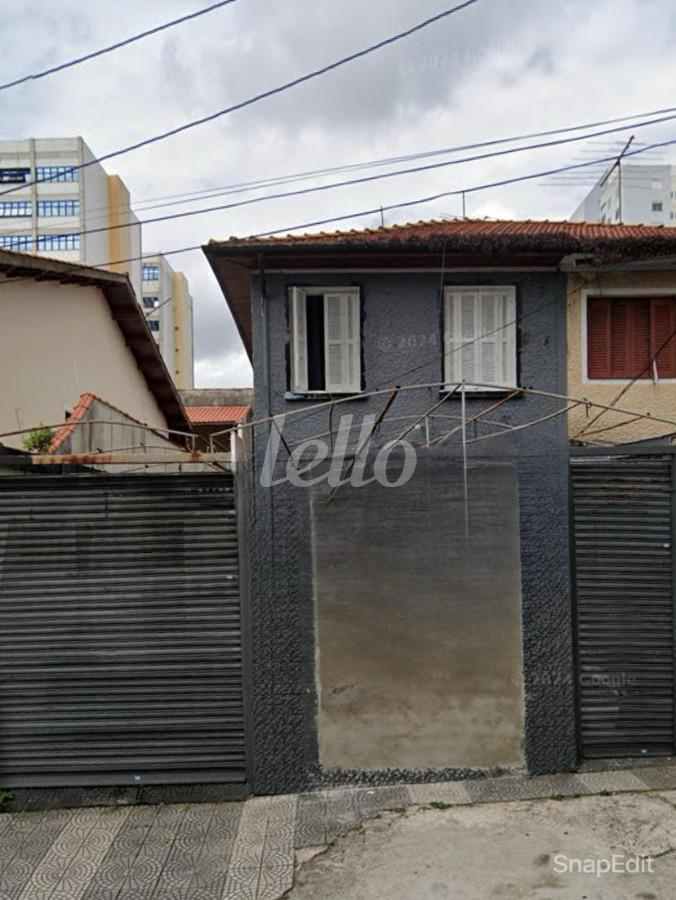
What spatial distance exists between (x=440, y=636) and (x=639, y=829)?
238 cm

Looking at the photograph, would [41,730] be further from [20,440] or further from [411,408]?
[411,408]

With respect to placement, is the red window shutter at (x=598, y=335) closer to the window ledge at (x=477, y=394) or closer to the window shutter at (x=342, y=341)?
the window ledge at (x=477, y=394)

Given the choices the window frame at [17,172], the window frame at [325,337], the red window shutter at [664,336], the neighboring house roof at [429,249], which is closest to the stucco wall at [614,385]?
the red window shutter at [664,336]

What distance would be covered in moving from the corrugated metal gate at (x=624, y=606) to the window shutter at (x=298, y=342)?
3.19m

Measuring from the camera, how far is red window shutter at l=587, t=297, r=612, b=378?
7.51m

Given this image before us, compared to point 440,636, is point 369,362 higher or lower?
higher

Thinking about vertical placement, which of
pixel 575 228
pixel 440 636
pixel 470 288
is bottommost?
pixel 440 636

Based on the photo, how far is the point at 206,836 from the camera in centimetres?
566

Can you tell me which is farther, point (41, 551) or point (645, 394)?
point (645, 394)

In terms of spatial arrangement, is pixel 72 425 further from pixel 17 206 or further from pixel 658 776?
pixel 17 206

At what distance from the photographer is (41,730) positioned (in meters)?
6.34

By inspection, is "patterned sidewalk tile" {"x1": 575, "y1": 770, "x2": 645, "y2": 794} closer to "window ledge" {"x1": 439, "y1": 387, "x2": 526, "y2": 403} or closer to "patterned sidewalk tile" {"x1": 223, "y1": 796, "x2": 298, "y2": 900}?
"patterned sidewalk tile" {"x1": 223, "y1": 796, "x2": 298, "y2": 900}

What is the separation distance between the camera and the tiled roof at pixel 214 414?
2319cm

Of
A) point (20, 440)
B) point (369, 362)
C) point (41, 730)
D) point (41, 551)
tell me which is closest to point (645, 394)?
point (369, 362)
